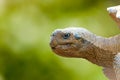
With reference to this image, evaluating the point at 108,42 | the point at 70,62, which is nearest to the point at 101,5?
the point at 70,62

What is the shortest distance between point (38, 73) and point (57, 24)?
0.34m

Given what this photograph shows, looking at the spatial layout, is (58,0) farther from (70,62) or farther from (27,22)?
(70,62)

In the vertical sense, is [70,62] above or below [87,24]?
below

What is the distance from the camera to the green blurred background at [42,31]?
2594mm

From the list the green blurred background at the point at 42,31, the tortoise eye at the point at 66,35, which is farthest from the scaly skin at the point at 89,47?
the green blurred background at the point at 42,31

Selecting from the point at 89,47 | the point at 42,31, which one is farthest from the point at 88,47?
the point at 42,31

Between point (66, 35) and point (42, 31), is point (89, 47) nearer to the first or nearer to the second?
point (66, 35)

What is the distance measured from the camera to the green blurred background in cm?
259

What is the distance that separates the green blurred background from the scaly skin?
1.44 metres

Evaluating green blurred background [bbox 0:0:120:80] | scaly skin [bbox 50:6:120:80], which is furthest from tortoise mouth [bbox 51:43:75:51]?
green blurred background [bbox 0:0:120:80]

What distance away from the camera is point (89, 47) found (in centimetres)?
103

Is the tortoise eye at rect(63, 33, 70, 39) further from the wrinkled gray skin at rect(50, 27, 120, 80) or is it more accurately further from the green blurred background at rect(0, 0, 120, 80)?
the green blurred background at rect(0, 0, 120, 80)

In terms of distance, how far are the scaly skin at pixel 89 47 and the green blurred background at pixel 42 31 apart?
1437mm

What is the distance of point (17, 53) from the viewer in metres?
2.70
